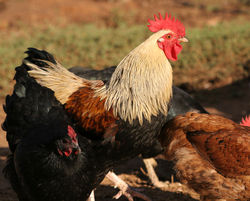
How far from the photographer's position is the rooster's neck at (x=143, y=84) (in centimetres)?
413

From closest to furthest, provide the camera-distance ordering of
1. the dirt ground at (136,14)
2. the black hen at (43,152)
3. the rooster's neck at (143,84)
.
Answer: the black hen at (43,152), the rooster's neck at (143,84), the dirt ground at (136,14)

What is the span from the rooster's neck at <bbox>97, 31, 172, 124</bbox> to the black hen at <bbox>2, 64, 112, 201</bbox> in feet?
2.32

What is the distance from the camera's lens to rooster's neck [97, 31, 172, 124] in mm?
4133

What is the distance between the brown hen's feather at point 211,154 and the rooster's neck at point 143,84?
0.48 metres

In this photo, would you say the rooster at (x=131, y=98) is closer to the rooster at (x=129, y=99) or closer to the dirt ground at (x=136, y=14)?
the rooster at (x=129, y=99)

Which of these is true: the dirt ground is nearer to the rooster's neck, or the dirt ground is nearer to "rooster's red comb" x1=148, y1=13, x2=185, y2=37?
the rooster's neck

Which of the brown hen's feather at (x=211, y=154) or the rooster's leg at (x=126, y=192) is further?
the rooster's leg at (x=126, y=192)

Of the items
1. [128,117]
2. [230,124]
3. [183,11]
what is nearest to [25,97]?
[128,117]

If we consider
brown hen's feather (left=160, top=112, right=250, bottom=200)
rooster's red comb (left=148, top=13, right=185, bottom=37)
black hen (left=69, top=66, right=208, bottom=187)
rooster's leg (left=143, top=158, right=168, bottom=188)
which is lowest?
rooster's leg (left=143, top=158, right=168, bottom=188)

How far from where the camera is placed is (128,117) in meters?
4.08

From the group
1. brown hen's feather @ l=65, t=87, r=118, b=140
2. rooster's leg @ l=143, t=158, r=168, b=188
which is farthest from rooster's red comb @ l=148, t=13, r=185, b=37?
rooster's leg @ l=143, t=158, r=168, b=188

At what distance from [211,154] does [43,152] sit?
1.98 m

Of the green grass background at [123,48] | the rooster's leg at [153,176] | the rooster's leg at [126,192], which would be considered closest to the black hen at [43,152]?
the rooster's leg at [126,192]

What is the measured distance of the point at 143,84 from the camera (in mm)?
4168
